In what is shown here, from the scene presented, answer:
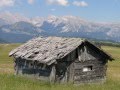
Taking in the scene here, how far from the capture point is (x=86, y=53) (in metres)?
29.8

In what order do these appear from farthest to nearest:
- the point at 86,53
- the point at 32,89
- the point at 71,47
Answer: the point at 86,53, the point at 71,47, the point at 32,89

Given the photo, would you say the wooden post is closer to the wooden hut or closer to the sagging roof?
the wooden hut

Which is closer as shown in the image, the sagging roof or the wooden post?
the sagging roof

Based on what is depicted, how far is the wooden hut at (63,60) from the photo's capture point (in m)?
27.8


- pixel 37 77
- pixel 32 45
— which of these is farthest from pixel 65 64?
pixel 32 45

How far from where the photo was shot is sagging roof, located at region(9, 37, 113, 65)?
27.4m

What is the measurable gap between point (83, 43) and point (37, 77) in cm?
525

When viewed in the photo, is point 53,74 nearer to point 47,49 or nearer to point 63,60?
point 63,60

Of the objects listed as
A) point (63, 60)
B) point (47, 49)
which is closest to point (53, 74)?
point (63, 60)

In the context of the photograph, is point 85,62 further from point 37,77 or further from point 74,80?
point 37,77

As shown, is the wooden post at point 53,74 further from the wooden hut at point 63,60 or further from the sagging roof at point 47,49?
the sagging roof at point 47,49

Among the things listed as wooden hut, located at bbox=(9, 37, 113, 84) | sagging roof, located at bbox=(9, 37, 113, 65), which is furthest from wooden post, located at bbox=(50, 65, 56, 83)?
sagging roof, located at bbox=(9, 37, 113, 65)

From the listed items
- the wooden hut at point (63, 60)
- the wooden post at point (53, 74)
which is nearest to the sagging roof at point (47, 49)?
the wooden hut at point (63, 60)

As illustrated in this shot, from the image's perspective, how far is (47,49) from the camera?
1168 inches
